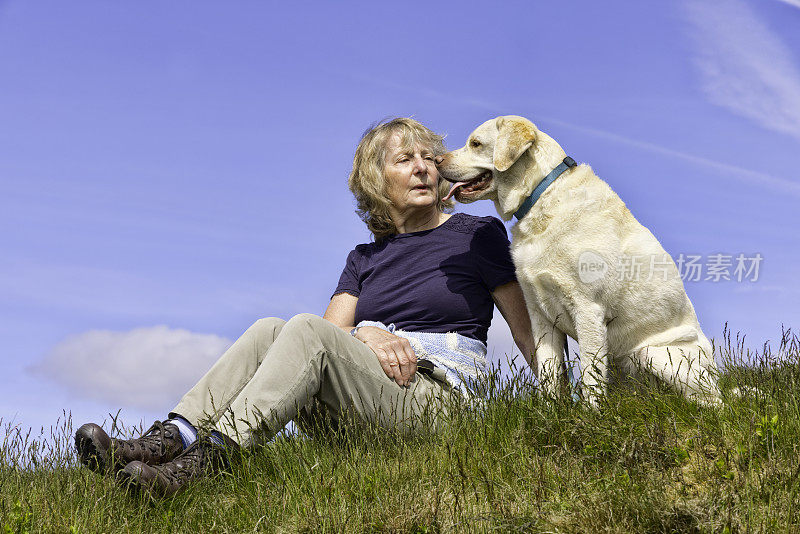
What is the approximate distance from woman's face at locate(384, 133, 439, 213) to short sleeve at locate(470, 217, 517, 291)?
1.66 ft

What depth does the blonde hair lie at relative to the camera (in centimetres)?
561

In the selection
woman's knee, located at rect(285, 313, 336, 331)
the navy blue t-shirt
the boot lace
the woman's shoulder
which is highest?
the woman's shoulder

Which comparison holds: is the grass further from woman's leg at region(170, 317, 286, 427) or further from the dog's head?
the dog's head

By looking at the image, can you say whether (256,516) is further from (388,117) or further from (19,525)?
(388,117)

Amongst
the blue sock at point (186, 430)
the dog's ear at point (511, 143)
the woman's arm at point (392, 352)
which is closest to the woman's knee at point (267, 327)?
the woman's arm at point (392, 352)

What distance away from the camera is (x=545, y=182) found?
4832 mm

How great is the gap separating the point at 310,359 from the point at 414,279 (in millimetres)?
1366

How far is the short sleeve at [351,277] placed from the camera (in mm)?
5605

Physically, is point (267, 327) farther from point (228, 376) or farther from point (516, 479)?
point (516, 479)

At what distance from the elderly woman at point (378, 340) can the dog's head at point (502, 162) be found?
0.32m

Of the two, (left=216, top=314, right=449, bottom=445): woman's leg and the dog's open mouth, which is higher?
the dog's open mouth

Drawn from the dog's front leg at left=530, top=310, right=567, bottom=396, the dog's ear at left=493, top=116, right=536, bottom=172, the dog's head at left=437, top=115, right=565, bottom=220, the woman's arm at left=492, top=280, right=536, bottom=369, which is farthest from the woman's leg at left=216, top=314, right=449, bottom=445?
the dog's ear at left=493, top=116, right=536, bottom=172

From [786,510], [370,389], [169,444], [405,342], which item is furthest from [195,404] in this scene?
[786,510]

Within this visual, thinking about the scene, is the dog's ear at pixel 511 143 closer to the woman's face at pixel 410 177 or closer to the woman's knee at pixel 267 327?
the woman's face at pixel 410 177
